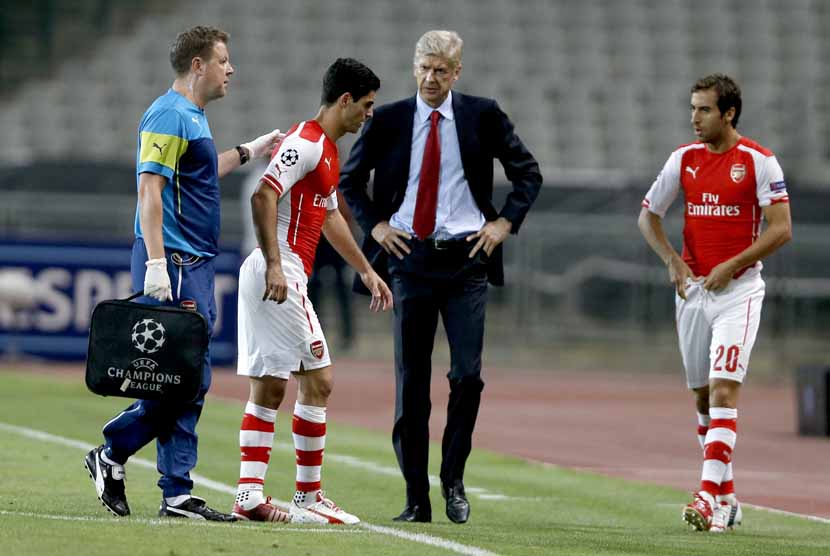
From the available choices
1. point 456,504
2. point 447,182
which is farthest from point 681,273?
point 456,504

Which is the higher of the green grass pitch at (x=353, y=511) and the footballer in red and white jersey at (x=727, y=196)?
the footballer in red and white jersey at (x=727, y=196)

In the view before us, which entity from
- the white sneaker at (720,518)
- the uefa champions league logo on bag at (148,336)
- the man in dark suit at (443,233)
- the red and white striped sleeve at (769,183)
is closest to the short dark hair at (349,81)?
the man in dark suit at (443,233)

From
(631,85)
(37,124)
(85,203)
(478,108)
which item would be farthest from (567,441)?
(631,85)

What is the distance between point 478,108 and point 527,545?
7.79 ft

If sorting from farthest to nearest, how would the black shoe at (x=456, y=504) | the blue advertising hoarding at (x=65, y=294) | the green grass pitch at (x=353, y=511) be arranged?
the blue advertising hoarding at (x=65, y=294), the black shoe at (x=456, y=504), the green grass pitch at (x=353, y=511)

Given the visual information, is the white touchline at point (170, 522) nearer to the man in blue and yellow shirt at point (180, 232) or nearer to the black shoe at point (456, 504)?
the man in blue and yellow shirt at point (180, 232)

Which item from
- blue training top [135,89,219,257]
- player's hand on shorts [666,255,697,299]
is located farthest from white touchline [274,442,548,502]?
blue training top [135,89,219,257]

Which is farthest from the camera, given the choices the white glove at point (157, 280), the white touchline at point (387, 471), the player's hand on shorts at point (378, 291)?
the white touchline at point (387, 471)

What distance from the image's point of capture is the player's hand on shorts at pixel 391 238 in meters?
8.24

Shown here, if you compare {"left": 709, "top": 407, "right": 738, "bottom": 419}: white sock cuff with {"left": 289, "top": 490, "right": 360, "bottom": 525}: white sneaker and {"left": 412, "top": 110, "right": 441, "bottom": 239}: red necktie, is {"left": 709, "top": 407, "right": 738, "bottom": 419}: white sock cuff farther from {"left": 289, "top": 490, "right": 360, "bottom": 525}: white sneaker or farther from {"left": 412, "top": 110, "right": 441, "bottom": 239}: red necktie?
{"left": 289, "top": 490, "right": 360, "bottom": 525}: white sneaker

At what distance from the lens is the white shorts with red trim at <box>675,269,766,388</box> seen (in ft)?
27.5

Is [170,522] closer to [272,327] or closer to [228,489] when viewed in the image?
[272,327]

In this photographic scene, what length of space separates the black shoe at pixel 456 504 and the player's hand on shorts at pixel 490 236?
3.68 feet

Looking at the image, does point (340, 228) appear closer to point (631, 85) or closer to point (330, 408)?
point (330, 408)
